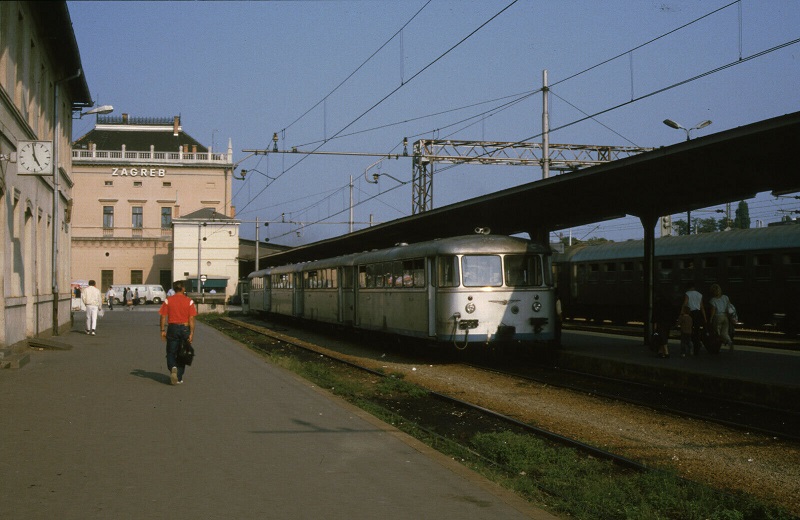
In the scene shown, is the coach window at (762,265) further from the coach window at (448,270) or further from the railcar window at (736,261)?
the coach window at (448,270)

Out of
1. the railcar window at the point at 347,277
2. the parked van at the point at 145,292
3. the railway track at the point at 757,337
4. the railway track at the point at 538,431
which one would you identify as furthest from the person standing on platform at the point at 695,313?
the parked van at the point at 145,292

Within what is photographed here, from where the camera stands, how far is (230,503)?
629 cm

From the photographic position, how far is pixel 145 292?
75.7m

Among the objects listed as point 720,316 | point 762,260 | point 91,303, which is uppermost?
point 762,260

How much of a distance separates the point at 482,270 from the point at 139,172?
69.8 metres

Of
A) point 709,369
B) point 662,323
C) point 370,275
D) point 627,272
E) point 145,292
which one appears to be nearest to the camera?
point 709,369

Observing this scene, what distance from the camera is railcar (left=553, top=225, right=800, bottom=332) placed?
86.8ft

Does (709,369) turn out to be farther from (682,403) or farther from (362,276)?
(362,276)

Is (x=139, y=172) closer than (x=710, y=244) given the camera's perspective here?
No

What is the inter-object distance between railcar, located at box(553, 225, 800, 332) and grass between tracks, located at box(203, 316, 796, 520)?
12.5 meters

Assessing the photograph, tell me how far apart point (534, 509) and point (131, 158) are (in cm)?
8294

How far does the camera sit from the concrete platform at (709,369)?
13609 millimetres

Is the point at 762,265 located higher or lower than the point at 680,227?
lower

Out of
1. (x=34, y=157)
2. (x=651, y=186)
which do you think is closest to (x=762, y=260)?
(x=651, y=186)
